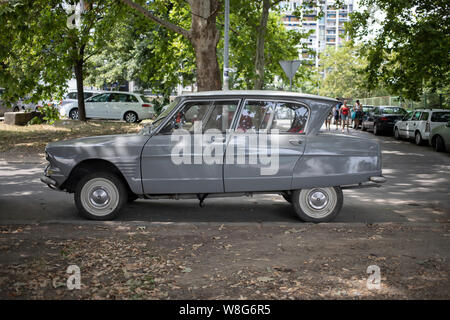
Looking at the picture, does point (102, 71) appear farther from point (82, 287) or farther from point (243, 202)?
point (82, 287)

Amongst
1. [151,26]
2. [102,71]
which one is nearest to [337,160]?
[151,26]

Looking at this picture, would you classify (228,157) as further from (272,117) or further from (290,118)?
(290,118)

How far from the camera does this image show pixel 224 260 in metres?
5.33

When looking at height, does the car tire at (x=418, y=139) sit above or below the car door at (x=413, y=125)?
below

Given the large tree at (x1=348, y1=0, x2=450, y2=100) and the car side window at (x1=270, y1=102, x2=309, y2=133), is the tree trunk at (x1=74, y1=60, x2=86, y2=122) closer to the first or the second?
the large tree at (x1=348, y1=0, x2=450, y2=100)

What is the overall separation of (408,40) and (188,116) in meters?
21.6

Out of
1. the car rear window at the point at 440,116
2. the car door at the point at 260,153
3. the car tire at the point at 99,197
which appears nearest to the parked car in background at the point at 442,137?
the car rear window at the point at 440,116

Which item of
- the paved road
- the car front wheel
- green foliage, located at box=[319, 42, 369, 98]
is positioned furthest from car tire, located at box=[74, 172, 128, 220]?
green foliage, located at box=[319, 42, 369, 98]

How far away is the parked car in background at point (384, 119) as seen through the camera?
28172 millimetres

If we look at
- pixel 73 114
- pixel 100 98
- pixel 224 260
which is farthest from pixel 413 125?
pixel 73 114

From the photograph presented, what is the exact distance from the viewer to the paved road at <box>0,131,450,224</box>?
7555mm

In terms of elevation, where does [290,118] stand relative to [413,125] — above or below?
above

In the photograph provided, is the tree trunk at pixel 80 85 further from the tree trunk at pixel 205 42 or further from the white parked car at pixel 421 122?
the white parked car at pixel 421 122

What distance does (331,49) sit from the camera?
281ft
